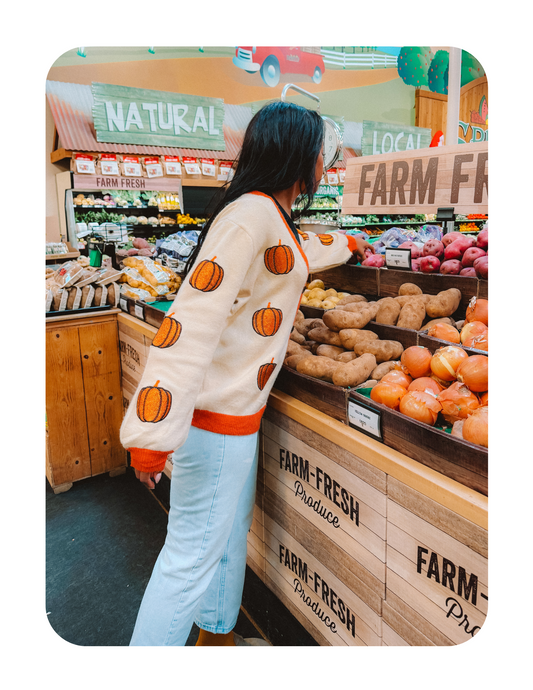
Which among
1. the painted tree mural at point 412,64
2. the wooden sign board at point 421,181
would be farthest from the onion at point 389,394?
the painted tree mural at point 412,64

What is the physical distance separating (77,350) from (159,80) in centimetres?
655

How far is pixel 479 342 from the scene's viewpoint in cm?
124

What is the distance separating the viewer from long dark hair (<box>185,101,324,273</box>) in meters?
1.19

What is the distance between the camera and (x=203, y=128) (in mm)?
7035

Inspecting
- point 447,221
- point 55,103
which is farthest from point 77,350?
point 55,103

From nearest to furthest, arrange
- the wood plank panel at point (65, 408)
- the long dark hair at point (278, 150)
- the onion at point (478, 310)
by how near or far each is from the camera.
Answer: the long dark hair at point (278, 150) → the onion at point (478, 310) → the wood plank panel at point (65, 408)

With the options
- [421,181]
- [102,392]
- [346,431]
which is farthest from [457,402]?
[102,392]

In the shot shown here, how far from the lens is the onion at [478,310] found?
4.59ft

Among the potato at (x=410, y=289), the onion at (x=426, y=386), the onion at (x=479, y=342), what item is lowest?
the onion at (x=426, y=386)

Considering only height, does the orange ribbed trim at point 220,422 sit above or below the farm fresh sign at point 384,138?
below

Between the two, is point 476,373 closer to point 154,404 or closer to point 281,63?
point 154,404

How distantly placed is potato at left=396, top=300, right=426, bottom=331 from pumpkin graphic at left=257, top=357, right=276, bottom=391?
554 mm

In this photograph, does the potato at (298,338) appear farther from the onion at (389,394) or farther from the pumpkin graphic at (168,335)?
the pumpkin graphic at (168,335)

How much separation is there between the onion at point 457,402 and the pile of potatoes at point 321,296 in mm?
799
